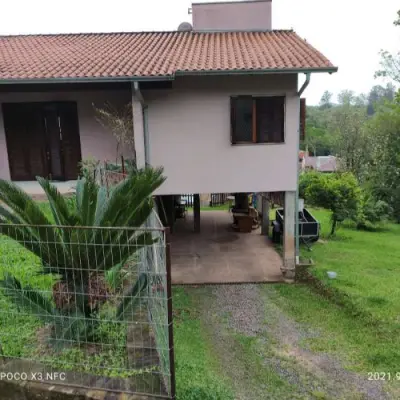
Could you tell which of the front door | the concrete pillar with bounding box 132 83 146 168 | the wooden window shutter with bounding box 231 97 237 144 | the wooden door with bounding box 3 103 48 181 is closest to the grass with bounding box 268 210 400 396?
the wooden window shutter with bounding box 231 97 237 144

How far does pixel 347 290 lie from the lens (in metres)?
8.34

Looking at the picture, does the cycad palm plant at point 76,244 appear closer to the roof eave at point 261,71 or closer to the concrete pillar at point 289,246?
the roof eave at point 261,71

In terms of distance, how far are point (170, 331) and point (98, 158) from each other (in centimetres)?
821

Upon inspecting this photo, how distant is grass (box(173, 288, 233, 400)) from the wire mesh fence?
0.82 m

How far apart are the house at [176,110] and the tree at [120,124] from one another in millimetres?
209

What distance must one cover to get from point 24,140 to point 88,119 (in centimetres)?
193

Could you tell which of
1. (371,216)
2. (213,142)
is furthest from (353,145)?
(213,142)

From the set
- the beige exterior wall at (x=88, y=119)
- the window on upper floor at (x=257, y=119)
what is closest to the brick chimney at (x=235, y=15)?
the beige exterior wall at (x=88, y=119)

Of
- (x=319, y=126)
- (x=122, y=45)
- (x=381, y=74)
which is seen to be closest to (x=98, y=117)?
(x=122, y=45)

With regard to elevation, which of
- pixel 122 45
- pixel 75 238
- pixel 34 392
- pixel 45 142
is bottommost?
Result: pixel 34 392

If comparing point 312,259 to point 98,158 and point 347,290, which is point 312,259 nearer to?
point 347,290

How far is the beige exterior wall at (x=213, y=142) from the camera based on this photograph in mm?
9211

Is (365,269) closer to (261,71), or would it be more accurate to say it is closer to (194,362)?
(261,71)

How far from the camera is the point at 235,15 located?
492 inches
